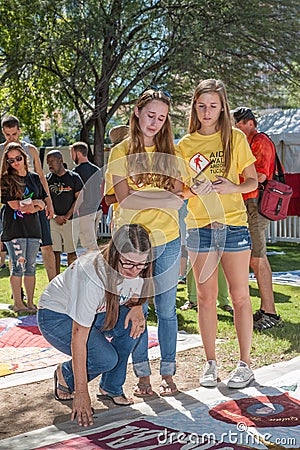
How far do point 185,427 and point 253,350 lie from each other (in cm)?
180

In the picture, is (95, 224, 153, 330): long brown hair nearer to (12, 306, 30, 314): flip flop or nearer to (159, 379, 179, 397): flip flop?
(159, 379, 179, 397): flip flop

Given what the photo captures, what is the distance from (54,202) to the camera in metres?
8.67

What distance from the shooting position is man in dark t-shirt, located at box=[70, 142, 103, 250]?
272 inches

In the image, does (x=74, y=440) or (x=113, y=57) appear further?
(x=113, y=57)

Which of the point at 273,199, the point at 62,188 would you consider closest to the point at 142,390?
the point at 273,199

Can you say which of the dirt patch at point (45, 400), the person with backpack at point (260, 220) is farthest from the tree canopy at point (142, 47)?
the dirt patch at point (45, 400)

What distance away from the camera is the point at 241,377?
4.47 metres

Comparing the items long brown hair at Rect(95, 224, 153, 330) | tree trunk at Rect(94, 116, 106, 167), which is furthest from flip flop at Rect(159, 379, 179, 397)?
tree trunk at Rect(94, 116, 106, 167)

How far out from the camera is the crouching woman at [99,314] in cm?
375

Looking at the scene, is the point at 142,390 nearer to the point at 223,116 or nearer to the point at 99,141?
the point at 223,116

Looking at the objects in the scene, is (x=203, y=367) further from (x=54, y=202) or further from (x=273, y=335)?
(x=54, y=202)

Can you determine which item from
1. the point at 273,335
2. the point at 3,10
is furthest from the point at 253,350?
the point at 3,10

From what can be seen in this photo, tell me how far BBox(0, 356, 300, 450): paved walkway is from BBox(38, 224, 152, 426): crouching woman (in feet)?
0.57

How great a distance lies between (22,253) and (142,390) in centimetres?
319
